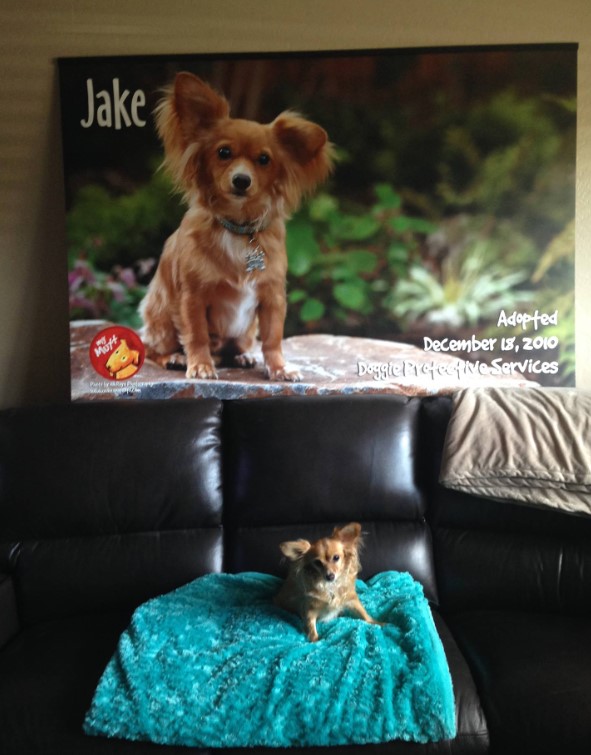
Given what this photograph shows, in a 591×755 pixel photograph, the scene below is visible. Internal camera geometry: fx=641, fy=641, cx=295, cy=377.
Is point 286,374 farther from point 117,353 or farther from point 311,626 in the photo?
point 311,626

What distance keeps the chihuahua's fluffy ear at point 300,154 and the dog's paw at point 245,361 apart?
517 mm

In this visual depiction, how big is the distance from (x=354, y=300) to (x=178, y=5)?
1.12 meters

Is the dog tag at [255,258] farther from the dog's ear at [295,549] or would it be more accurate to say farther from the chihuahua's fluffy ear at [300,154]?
the dog's ear at [295,549]

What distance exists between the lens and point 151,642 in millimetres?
1481

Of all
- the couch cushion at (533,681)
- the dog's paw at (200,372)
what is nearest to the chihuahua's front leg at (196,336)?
the dog's paw at (200,372)

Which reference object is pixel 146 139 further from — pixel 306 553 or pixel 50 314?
pixel 306 553

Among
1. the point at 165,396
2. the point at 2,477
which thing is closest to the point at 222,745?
the point at 2,477

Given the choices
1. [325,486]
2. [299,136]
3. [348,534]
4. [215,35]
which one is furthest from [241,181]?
[348,534]

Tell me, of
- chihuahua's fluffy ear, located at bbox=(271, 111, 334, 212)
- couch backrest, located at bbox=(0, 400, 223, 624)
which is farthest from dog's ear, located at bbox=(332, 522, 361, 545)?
chihuahua's fluffy ear, located at bbox=(271, 111, 334, 212)

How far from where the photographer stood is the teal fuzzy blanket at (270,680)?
1267 millimetres

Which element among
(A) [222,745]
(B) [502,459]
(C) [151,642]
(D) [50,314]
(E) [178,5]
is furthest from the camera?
(D) [50,314]

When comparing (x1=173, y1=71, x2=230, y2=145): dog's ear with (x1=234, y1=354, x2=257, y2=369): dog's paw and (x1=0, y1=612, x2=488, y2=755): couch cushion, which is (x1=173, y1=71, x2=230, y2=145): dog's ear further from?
(x1=0, y1=612, x2=488, y2=755): couch cushion

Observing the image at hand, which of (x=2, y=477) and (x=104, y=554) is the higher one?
(x=2, y=477)

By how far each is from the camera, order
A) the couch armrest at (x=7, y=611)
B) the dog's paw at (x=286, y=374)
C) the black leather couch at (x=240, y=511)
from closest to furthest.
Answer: the couch armrest at (x=7, y=611)
the black leather couch at (x=240, y=511)
the dog's paw at (x=286, y=374)
